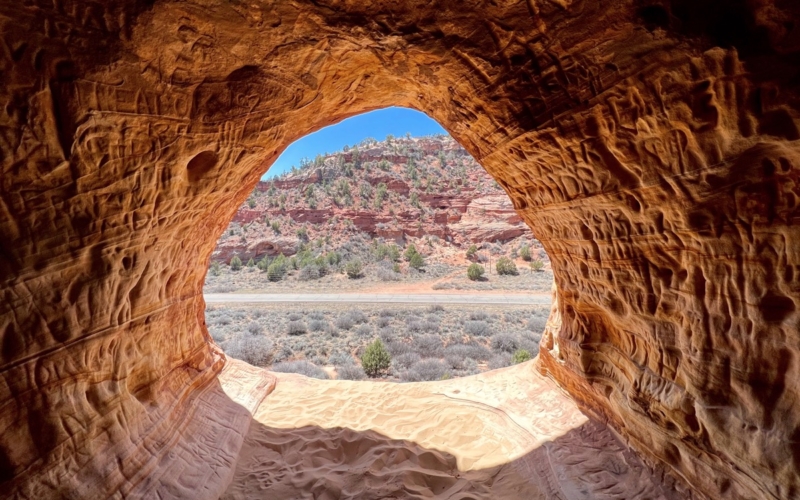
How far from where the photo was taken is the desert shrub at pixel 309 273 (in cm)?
2983

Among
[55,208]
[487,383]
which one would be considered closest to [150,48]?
[55,208]

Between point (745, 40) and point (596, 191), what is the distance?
6.10 feet

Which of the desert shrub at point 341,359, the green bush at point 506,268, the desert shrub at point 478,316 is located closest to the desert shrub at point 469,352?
the desert shrub at point 341,359

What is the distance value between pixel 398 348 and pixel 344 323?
3907 millimetres

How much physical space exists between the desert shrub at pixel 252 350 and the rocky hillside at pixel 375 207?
2220 centimetres

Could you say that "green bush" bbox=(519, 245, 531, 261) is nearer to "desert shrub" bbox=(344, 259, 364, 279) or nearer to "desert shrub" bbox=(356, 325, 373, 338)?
"desert shrub" bbox=(344, 259, 364, 279)

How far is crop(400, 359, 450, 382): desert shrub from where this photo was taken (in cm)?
1152

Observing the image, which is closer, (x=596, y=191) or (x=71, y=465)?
(x=71, y=465)

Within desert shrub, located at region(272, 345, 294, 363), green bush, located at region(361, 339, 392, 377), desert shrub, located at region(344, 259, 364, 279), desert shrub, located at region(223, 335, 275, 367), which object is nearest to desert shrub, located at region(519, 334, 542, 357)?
green bush, located at region(361, 339, 392, 377)

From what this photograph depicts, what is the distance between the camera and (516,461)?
5.41 meters

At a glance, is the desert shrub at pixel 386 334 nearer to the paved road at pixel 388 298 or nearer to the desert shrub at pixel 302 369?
the desert shrub at pixel 302 369

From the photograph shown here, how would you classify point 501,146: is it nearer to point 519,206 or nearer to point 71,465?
point 519,206

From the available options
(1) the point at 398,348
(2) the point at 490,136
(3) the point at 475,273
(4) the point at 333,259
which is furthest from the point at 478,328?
(4) the point at 333,259

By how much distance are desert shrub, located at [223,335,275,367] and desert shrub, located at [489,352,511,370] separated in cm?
817
